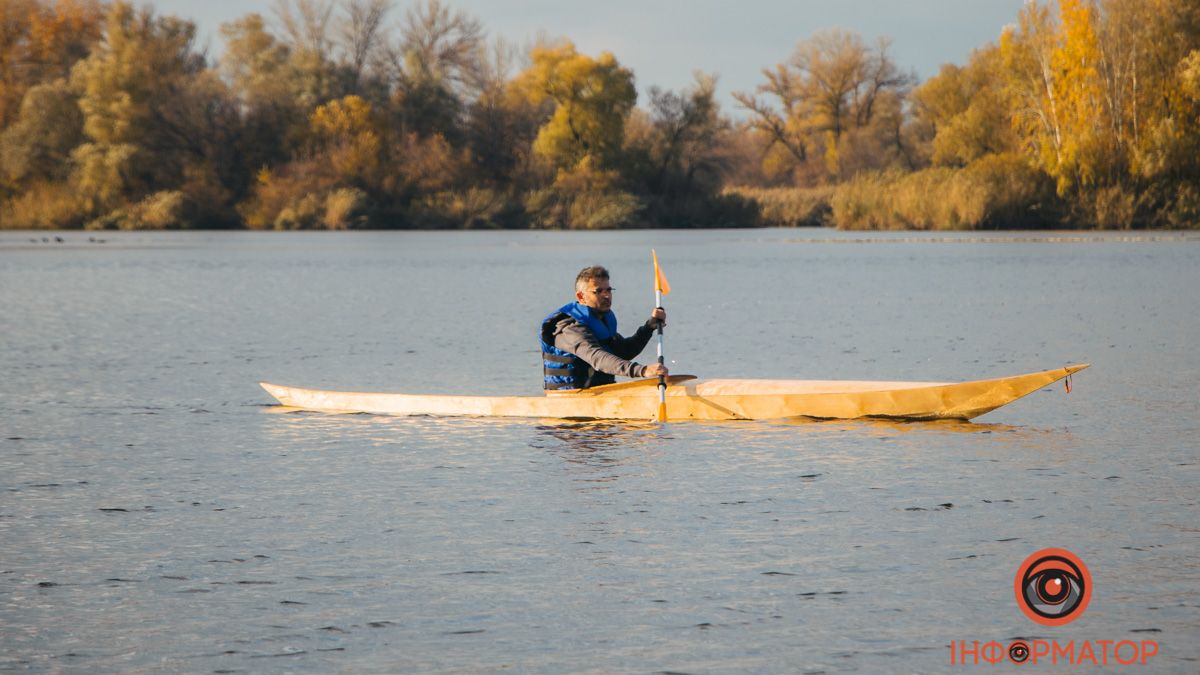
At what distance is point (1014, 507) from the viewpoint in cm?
898

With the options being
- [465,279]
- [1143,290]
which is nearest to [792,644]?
[1143,290]

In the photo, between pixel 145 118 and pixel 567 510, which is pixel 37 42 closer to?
pixel 145 118

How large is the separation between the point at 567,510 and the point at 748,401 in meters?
3.39

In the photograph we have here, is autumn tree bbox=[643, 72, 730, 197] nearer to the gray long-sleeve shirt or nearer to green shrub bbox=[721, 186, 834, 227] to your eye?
green shrub bbox=[721, 186, 834, 227]

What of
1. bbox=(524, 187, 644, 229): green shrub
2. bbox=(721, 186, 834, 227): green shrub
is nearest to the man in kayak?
bbox=(721, 186, 834, 227): green shrub

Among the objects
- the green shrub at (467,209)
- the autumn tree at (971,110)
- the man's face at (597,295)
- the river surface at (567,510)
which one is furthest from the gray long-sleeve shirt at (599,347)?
the green shrub at (467,209)

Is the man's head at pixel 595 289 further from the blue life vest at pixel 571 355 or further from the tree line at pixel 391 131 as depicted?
the tree line at pixel 391 131

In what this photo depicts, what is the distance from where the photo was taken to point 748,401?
12180mm

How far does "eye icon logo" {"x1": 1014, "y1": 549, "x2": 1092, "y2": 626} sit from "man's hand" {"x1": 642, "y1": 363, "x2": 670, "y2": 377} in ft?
15.0

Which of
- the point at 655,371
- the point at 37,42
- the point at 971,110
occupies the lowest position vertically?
the point at 655,371

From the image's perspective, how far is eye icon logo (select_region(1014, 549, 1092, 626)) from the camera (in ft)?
22.0

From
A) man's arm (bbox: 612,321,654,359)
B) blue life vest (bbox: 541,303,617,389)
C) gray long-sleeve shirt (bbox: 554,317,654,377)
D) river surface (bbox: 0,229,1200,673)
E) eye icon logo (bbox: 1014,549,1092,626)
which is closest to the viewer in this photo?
river surface (bbox: 0,229,1200,673)

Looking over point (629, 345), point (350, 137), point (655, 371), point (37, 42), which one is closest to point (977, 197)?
point (350, 137)

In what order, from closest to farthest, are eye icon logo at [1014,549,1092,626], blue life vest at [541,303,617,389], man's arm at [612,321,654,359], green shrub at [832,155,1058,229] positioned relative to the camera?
eye icon logo at [1014,549,1092,626] < blue life vest at [541,303,617,389] < man's arm at [612,321,654,359] < green shrub at [832,155,1058,229]
